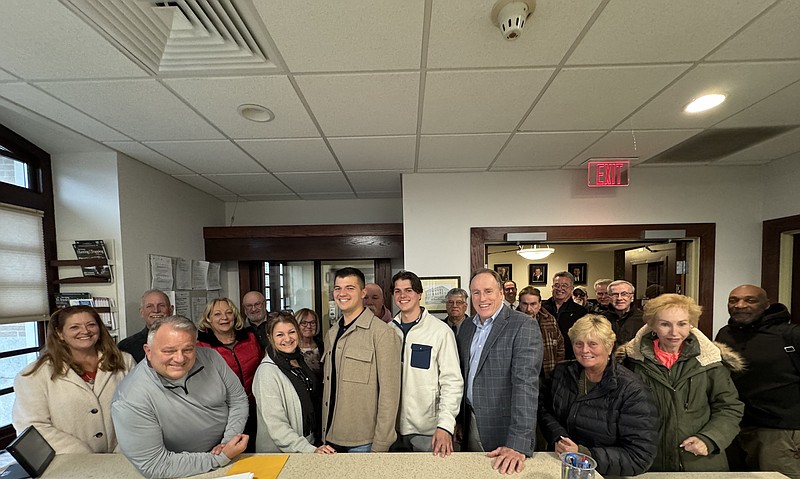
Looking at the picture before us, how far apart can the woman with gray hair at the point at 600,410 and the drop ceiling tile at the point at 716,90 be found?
1317 mm

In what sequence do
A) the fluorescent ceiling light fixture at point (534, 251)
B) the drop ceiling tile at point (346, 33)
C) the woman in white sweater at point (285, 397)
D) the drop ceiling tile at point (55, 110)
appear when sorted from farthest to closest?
1. the fluorescent ceiling light fixture at point (534, 251)
2. the drop ceiling tile at point (55, 110)
3. the woman in white sweater at point (285, 397)
4. the drop ceiling tile at point (346, 33)

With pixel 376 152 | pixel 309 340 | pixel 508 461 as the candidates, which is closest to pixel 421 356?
pixel 508 461

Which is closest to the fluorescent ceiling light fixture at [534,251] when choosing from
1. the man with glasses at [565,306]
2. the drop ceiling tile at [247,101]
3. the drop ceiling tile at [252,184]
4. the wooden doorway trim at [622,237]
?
the wooden doorway trim at [622,237]

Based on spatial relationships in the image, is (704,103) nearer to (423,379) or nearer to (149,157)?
(423,379)

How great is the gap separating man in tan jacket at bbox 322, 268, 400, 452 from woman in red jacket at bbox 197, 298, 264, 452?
691 millimetres

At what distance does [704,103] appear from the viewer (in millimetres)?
1952

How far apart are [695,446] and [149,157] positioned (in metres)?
3.86

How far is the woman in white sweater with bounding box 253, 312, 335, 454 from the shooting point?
160 cm

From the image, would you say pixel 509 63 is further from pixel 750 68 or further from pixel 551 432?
pixel 551 432

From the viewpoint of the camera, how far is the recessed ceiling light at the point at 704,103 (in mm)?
1881

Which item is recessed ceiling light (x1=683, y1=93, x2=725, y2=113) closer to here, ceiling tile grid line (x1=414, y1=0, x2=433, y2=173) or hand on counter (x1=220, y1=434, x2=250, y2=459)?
ceiling tile grid line (x1=414, y1=0, x2=433, y2=173)

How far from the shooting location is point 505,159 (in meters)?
2.90

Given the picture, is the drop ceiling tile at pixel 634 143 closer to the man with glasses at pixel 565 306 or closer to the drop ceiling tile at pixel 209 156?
the man with glasses at pixel 565 306

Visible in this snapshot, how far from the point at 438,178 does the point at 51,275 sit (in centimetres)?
323
